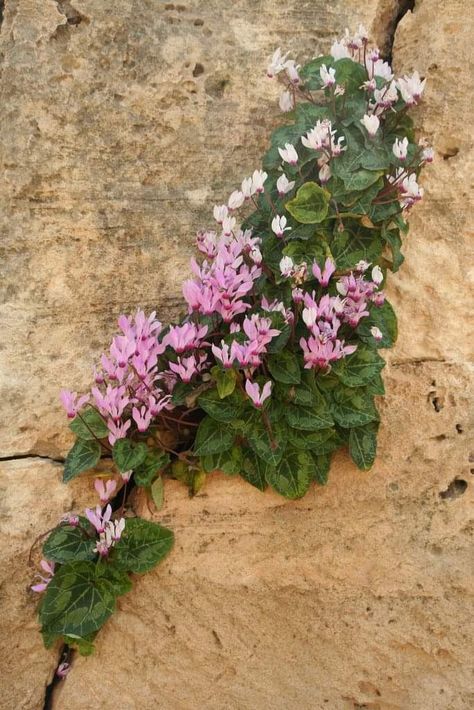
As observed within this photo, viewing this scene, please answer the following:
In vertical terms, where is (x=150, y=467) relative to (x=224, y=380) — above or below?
below

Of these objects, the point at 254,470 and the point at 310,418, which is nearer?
the point at 310,418

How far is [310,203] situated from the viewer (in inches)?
113

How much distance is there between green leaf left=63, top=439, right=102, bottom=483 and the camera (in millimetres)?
2717

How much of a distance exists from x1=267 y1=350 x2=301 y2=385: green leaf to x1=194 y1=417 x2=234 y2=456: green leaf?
0.86 ft

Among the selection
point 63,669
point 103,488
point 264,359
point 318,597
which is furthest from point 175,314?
point 63,669

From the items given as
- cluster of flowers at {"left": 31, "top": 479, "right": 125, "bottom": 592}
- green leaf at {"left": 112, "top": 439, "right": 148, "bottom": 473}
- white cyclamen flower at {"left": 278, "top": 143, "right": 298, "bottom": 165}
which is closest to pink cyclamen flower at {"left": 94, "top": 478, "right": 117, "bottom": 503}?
cluster of flowers at {"left": 31, "top": 479, "right": 125, "bottom": 592}

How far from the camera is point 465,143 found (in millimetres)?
3082

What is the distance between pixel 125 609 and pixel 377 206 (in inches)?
68.1

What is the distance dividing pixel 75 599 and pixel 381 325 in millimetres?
1446

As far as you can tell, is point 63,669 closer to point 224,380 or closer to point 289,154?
point 224,380

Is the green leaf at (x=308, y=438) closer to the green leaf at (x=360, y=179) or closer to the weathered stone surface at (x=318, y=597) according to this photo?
the weathered stone surface at (x=318, y=597)

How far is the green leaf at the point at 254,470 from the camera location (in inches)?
Answer: 109

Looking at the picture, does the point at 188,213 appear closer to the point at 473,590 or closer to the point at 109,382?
the point at 109,382

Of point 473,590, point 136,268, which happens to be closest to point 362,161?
point 136,268
